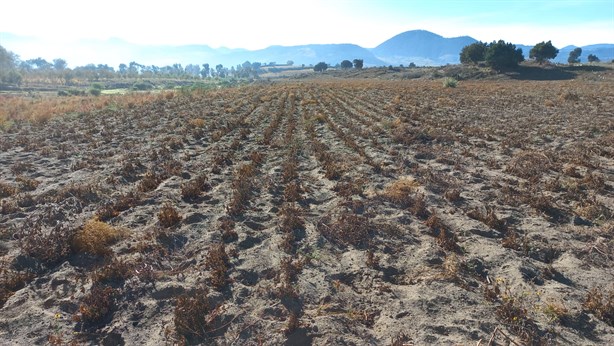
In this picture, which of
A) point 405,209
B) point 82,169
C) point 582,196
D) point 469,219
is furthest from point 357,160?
point 82,169

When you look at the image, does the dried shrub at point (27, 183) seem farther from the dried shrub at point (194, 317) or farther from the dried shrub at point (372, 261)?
the dried shrub at point (372, 261)

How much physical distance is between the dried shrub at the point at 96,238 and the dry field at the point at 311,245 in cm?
3

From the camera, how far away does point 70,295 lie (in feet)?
17.7

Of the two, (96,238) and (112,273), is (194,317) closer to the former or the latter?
(112,273)

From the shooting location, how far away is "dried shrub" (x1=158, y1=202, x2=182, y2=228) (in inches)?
297

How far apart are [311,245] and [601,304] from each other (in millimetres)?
4305

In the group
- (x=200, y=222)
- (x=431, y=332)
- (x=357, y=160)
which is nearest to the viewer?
(x=431, y=332)

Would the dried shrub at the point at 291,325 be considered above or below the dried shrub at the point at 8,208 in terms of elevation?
below

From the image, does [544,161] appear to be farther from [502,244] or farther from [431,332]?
[431,332]

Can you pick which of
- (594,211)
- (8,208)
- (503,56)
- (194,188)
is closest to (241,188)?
(194,188)

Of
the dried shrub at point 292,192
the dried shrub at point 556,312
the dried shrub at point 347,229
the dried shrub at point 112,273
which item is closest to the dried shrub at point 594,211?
the dried shrub at point 556,312

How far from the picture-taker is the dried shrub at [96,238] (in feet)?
21.2

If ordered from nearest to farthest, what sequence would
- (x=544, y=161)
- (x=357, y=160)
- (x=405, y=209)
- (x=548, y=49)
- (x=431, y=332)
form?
(x=431, y=332) < (x=405, y=209) < (x=544, y=161) < (x=357, y=160) < (x=548, y=49)

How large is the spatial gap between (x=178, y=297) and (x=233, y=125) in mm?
14893
